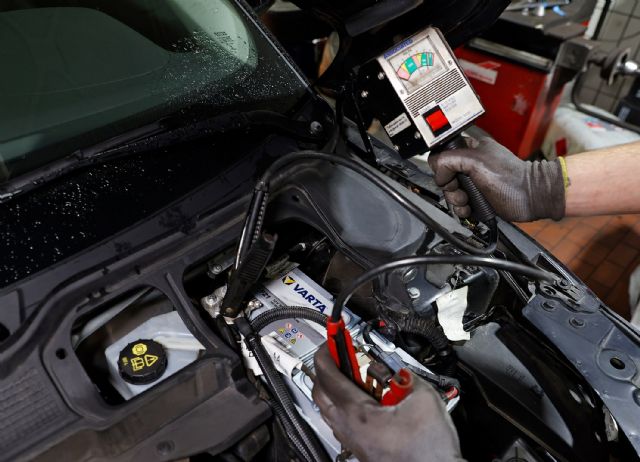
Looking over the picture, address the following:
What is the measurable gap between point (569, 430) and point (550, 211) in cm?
62

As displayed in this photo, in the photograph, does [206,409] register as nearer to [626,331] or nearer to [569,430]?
[569,430]

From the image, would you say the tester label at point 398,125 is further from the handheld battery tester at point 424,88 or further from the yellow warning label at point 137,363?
the yellow warning label at point 137,363

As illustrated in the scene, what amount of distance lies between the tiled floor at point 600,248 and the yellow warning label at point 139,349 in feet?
7.53

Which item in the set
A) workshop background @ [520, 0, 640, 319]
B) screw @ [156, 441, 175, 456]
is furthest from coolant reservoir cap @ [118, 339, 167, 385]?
workshop background @ [520, 0, 640, 319]

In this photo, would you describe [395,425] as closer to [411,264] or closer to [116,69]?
[411,264]

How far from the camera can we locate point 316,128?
4.18 ft

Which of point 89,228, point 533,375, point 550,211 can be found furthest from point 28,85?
point 550,211

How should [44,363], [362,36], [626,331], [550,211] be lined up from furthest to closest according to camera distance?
1. [550,211]
2. [362,36]
3. [626,331]
4. [44,363]

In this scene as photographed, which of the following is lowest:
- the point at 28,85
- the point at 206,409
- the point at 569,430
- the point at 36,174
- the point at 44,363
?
the point at 569,430

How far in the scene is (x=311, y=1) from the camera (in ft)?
3.81

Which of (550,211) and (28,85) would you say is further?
(550,211)

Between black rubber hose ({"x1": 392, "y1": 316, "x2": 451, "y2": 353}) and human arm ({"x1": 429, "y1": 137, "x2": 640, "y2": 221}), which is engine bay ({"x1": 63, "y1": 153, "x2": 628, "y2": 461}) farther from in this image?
human arm ({"x1": 429, "y1": 137, "x2": 640, "y2": 221})

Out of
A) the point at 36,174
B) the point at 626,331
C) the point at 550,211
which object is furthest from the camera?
the point at 550,211

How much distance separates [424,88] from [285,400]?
750 mm
